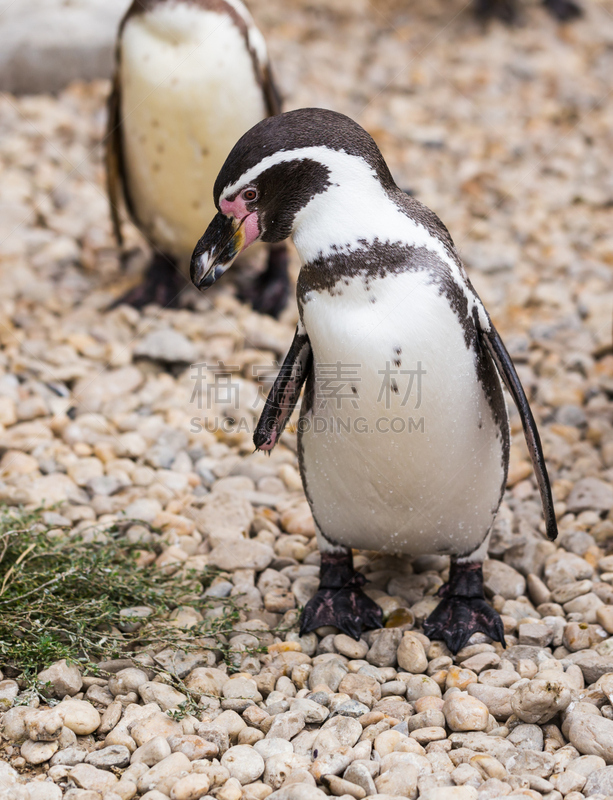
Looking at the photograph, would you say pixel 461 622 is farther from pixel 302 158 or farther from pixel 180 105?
pixel 180 105

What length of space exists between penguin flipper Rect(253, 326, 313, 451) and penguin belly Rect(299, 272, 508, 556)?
68 mm

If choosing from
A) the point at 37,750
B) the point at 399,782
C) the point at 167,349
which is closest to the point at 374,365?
the point at 399,782

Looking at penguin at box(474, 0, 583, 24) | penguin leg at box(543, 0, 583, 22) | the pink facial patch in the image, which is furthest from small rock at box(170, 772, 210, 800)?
penguin leg at box(543, 0, 583, 22)

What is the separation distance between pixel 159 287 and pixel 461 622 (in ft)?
8.88

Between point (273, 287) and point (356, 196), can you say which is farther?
point (273, 287)

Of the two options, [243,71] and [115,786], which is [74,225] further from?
[115,786]

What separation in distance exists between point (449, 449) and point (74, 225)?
3448 mm

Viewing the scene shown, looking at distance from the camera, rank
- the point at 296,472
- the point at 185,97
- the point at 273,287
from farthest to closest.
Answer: the point at 273,287, the point at 185,97, the point at 296,472

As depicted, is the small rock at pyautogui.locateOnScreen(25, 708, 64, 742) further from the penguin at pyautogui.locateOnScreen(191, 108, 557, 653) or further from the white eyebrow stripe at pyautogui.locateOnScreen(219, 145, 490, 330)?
the white eyebrow stripe at pyautogui.locateOnScreen(219, 145, 490, 330)

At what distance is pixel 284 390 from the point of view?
8.25 ft

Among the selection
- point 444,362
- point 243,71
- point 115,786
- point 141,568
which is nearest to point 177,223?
point 243,71

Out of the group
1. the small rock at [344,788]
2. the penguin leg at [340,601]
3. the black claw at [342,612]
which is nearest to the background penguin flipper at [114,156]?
the penguin leg at [340,601]

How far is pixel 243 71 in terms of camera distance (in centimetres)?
409

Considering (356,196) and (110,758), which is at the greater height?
(356,196)
